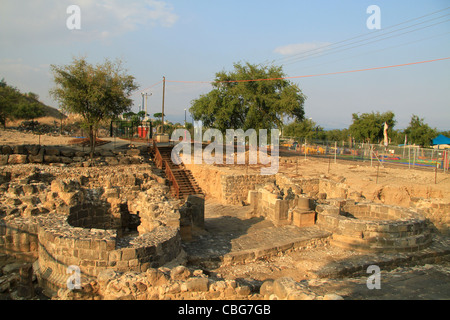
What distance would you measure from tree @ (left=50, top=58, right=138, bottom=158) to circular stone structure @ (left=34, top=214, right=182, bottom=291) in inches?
515

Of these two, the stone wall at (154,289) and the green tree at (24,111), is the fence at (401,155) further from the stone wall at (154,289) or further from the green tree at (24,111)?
the green tree at (24,111)

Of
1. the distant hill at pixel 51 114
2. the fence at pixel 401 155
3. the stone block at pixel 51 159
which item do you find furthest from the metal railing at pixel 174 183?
the distant hill at pixel 51 114

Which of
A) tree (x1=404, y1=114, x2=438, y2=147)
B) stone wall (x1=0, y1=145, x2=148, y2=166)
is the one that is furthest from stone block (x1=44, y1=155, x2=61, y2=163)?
tree (x1=404, y1=114, x2=438, y2=147)

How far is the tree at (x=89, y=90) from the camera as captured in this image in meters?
17.5

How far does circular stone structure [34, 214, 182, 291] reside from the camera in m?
5.53

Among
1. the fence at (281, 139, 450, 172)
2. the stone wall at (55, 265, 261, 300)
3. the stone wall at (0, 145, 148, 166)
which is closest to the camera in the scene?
the stone wall at (55, 265, 261, 300)

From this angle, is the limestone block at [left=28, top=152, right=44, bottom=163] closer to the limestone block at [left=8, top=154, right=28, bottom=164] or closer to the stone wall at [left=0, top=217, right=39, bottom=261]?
the limestone block at [left=8, top=154, right=28, bottom=164]

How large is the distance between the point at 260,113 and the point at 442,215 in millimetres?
15394

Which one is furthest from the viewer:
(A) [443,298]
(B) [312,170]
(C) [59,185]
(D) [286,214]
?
(B) [312,170]

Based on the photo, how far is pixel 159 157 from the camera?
69.3 feet

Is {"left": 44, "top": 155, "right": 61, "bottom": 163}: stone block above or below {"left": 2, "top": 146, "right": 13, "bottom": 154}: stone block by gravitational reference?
below

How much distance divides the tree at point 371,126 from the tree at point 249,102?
47.6 feet
